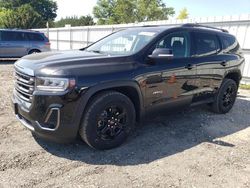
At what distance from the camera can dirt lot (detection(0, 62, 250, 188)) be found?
3393mm

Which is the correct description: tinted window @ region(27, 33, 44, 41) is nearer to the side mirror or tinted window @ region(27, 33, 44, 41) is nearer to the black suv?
the black suv

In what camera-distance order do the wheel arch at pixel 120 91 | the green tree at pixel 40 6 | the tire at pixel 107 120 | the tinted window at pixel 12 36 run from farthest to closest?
the green tree at pixel 40 6, the tinted window at pixel 12 36, the tire at pixel 107 120, the wheel arch at pixel 120 91

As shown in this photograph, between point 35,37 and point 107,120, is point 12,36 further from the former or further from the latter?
point 107,120

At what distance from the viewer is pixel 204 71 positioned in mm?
5402

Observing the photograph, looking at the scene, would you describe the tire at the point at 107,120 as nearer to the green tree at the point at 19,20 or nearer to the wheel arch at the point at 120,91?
the wheel arch at the point at 120,91

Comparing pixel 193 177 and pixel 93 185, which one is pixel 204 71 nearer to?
pixel 193 177

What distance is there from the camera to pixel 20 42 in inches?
579

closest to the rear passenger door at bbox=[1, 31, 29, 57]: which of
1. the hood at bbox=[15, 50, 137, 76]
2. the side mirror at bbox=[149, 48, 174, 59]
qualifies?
the hood at bbox=[15, 50, 137, 76]

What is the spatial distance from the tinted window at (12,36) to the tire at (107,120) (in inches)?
487

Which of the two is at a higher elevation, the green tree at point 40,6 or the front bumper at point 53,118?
the green tree at point 40,6

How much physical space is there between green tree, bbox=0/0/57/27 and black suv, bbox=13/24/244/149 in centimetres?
6801

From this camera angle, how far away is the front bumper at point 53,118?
3525 mm

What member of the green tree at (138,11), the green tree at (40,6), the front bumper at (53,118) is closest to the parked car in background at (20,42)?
the front bumper at (53,118)

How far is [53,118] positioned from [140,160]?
1.34 m
